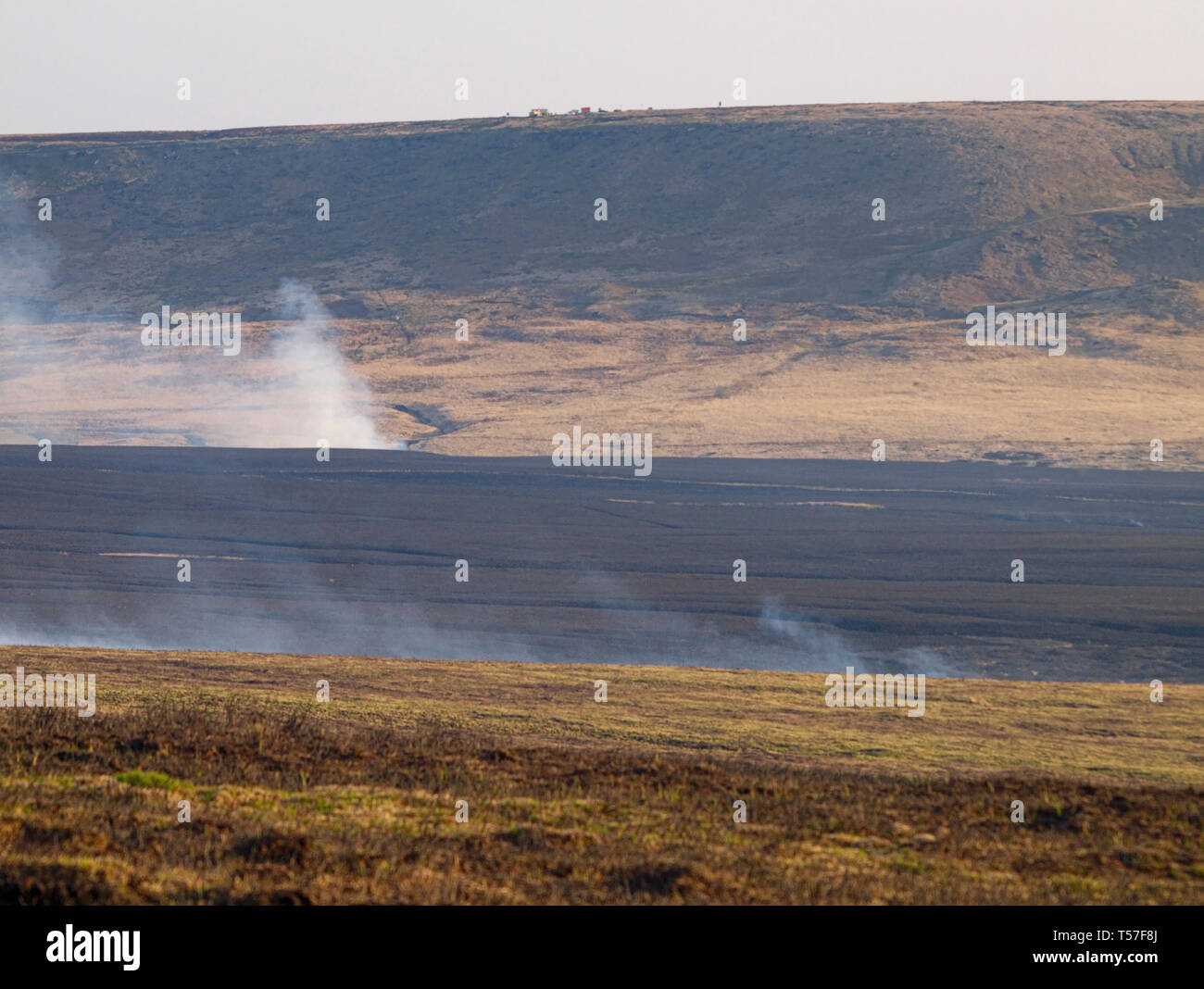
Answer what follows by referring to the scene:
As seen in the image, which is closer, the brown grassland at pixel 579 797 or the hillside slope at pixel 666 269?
the brown grassland at pixel 579 797

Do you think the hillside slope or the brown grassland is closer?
the brown grassland

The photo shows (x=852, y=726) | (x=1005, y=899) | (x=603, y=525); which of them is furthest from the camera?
(x=603, y=525)

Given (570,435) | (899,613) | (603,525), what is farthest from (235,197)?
(899,613)

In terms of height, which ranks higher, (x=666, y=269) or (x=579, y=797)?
(x=666, y=269)

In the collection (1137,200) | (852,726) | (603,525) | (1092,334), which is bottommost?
(852,726)

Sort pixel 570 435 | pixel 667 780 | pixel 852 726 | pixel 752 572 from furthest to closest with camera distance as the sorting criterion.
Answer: pixel 570 435 → pixel 752 572 → pixel 852 726 → pixel 667 780

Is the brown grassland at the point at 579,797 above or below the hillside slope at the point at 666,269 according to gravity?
below

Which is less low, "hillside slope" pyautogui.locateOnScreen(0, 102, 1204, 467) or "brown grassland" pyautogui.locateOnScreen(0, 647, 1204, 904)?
"hillside slope" pyautogui.locateOnScreen(0, 102, 1204, 467)
